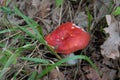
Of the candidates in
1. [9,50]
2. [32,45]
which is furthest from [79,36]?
[9,50]

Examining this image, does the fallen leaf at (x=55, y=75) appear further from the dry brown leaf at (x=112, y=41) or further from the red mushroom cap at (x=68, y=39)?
the dry brown leaf at (x=112, y=41)

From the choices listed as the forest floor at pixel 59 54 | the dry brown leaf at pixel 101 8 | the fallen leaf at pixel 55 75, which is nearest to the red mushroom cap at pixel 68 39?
the forest floor at pixel 59 54

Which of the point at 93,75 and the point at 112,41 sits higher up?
the point at 112,41

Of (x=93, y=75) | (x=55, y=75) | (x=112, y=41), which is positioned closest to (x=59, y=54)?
(x=55, y=75)

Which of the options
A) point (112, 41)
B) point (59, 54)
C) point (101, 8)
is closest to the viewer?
point (112, 41)

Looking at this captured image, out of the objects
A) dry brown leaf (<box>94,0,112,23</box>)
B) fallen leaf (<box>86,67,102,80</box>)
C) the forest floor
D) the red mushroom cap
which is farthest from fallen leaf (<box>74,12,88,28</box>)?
fallen leaf (<box>86,67,102,80</box>)

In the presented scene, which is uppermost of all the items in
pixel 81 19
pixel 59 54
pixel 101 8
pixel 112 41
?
pixel 101 8

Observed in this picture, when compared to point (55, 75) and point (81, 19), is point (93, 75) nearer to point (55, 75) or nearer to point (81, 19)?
point (55, 75)

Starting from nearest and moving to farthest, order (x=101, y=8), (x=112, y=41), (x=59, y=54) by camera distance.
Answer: (x=112, y=41)
(x=59, y=54)
(x=101, y=8)

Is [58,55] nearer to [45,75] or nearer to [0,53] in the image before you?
[45,75]
